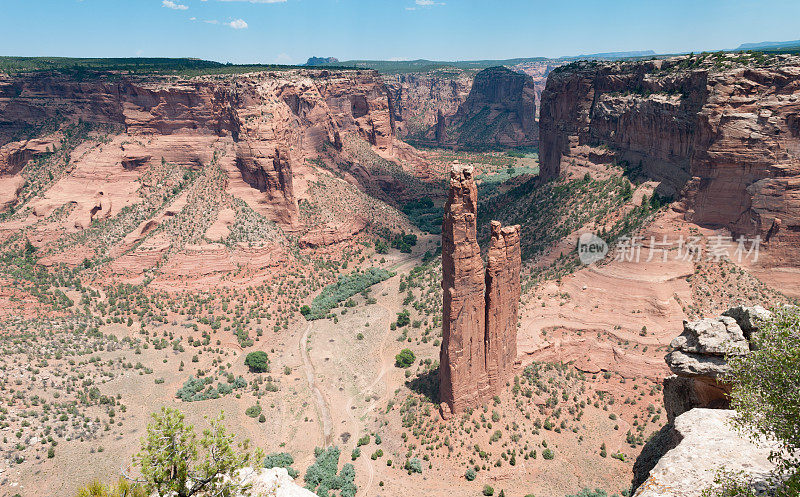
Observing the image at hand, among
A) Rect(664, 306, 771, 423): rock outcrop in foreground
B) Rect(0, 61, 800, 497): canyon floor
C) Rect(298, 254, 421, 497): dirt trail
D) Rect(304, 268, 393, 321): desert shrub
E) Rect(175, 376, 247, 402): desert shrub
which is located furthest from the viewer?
Rect(304, 268, 393, 321): desert shrub

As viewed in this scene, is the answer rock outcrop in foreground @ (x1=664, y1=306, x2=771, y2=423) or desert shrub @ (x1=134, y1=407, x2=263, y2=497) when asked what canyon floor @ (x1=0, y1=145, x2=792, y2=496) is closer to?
rock outcrop in foreground @ (x1=664, y1=306, x2=771, y2=423)

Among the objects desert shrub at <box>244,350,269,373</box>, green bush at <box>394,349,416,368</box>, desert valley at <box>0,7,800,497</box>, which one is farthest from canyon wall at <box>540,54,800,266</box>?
desert shrub at <box>244,350,269,373</box>

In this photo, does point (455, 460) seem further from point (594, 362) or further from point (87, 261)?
point (87, 261)

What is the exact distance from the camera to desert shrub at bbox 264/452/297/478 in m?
39.3

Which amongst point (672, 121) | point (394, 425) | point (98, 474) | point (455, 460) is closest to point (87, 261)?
point (98, 474)

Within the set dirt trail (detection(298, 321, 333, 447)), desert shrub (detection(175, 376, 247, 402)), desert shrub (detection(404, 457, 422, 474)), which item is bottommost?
dirt trail (detection(298, 321, 333, 447))

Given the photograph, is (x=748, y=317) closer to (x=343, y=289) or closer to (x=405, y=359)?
(x=405, y=359)

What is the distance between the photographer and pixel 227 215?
7512 cm

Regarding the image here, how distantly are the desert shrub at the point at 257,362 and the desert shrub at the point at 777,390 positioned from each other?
4921 cm

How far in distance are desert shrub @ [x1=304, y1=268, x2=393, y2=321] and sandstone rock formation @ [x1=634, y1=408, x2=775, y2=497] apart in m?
54.1

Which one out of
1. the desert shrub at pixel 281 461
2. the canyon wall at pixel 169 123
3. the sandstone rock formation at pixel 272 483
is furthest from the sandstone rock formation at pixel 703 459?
the canyon wall at pixel 169 123

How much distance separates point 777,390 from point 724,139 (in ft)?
143

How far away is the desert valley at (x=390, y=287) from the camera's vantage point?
121 feet

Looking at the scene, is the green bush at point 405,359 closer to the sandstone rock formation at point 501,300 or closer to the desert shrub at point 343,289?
the sandstone rock formation at point 501,300
